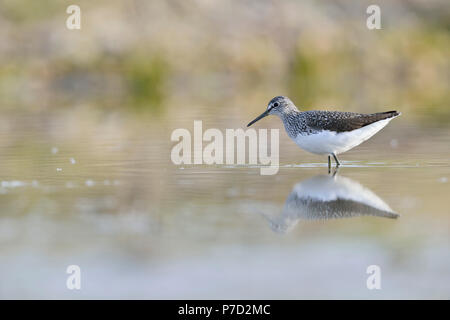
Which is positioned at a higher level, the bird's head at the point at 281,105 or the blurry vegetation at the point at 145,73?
the blurry vegetation at the point at 145,73

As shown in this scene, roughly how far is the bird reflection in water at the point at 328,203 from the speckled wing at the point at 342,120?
1.24 meters

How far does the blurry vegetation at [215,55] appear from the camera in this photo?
105 ft

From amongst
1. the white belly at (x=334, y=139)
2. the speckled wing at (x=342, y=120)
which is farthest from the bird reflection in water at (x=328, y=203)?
the speckled wing at (x=342, y=120)

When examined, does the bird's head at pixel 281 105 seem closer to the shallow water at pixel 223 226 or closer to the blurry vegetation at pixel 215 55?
the shallow water at pixel 223 226

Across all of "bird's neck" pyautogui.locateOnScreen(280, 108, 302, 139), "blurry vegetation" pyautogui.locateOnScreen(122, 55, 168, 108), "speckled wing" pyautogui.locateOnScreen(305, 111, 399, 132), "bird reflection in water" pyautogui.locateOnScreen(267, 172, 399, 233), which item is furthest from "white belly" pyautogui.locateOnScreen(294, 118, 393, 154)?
"blurry vegetation" pyautogui.locateOnScreen(122, 55, 168, 108)

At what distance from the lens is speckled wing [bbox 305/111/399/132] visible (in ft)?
38.1

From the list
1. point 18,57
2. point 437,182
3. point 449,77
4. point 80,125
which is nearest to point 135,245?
point 437,182

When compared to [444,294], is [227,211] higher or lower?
higher

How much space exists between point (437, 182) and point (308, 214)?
269 cm

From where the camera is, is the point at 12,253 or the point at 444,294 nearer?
the point at 444,294

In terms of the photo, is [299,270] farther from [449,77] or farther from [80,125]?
[449,77]

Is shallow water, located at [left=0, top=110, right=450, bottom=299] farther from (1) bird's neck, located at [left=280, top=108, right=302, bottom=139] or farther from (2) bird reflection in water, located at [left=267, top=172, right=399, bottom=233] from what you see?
(1) bird's neck, located at [left=280, top=108, right=302, bottom=139]
